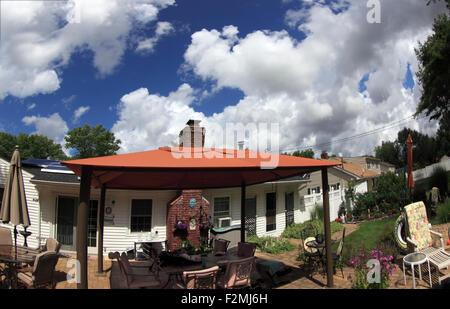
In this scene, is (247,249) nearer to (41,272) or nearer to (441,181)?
(41,272)

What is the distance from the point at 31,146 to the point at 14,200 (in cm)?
6032

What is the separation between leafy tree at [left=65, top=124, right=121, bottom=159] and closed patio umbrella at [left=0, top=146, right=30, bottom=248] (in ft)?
159

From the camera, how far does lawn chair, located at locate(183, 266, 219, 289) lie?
4633mm

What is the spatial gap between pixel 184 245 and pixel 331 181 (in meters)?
16.7

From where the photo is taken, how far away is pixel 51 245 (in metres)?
7.26

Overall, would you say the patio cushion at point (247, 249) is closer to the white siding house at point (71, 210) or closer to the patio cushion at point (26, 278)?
the white siding house at point (71, 210)

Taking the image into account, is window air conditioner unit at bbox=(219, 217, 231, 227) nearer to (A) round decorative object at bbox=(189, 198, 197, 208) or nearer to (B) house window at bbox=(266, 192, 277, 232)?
(A) round decorative object at bbox=(189, 198, 197, 208)

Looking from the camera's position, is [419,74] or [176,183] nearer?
[176,183]

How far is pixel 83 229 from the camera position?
4.42m

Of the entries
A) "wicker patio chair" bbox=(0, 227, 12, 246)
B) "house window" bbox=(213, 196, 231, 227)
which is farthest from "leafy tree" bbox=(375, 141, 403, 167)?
"wicker patio chair" bbox=(0, 227, 12, 246)

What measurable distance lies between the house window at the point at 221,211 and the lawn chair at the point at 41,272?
7.05 m

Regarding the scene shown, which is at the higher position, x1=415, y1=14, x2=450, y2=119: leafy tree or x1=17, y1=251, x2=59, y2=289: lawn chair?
x1=415, y1=14, x2=450, y2=119: leafy tree
